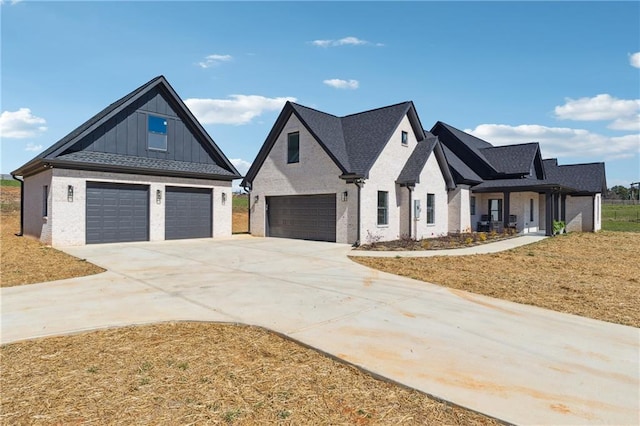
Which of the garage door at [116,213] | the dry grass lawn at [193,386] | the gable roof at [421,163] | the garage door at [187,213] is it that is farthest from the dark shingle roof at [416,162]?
the dry grass lawn at [193,386]

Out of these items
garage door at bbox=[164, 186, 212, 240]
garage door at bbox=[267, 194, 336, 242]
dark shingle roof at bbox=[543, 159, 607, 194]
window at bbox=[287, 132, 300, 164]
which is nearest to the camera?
garage door at bbox=[267, 194, 336, 242]

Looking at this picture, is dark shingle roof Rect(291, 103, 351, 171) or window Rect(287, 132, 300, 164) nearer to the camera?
dark shingle roof Rect(291, 103, 351, 171)

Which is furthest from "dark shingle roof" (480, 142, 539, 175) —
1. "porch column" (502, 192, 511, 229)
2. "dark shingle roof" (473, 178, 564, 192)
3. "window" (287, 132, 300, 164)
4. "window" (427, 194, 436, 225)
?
"window" (287, 132, 300, 164)

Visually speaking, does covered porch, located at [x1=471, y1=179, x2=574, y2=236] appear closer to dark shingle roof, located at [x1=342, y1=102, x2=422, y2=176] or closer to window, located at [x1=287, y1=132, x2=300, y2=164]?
dark shingle roof, located at [x1=342, y1=102, x2=422, y2=176]

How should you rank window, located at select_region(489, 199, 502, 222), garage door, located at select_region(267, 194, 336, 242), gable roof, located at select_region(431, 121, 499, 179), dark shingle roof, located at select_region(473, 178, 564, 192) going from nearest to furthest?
garage door, located at select_region(267, 194, 336, 242)
dark shingle roof, located at select_region(473, 178, 564, 192)
window, located at select_region(489, 199, 502, 222)
gable roof, located at select_region(431, 121, 499, 179)

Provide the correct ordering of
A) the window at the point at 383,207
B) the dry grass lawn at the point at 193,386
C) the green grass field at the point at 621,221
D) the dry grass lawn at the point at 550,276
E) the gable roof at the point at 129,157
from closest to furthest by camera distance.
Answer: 1. the dry grass lawn at the point at 193,386
2. the dry grass lawn at the point at 550,276
3. the gable roof at the point at 129,157
4. the window at the point at 383,207
5. the green grass field at the point at 621,221

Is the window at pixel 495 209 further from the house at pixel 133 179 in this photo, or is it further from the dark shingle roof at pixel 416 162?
the house at pixel 133 179

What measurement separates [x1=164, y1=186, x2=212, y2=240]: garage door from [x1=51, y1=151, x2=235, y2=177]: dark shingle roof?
1.05 meters

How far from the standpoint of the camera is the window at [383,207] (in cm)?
1783

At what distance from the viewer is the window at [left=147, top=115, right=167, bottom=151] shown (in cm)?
1804

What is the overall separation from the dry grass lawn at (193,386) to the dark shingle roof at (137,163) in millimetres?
13070

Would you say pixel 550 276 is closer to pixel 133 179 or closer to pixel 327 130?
pixel 327 130

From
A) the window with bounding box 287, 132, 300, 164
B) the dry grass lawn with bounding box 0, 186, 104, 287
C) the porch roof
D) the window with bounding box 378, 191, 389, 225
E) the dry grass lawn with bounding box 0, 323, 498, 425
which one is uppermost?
the window with bounding box 287, 132, 300, 164

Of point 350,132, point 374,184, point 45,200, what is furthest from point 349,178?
point 45,200
